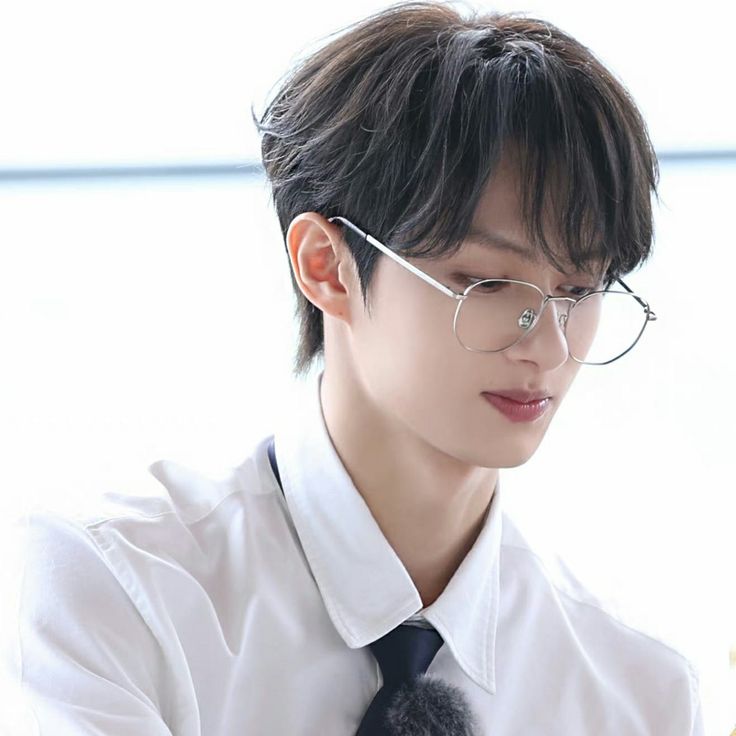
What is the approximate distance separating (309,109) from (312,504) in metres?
0.47

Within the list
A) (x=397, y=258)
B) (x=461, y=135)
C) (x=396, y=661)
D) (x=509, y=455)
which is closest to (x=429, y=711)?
(x=396, y=661)

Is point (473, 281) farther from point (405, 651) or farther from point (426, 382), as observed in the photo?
point (405, 651)

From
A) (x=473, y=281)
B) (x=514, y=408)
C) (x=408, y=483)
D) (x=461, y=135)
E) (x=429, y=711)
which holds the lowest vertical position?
(x=429, y=711)

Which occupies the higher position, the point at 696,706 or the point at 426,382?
the point at 426,382

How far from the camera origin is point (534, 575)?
1.74 meters

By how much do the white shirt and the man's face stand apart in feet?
0.56

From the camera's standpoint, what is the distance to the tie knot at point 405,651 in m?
1.53

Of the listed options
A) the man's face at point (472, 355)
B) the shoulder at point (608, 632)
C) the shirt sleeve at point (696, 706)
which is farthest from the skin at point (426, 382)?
the shirt sleeve at point (696, 706)

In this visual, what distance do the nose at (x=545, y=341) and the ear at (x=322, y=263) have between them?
0.23 metres

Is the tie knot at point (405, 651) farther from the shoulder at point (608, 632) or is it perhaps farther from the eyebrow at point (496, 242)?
the eyebrow at point (496, 242)

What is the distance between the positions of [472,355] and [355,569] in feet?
1.01

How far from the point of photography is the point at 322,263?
62.6 inches

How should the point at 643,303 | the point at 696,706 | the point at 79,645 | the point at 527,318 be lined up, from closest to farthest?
the point at 79,645 → the point at 527,318 → the point at 643,303 → the point at 696,706

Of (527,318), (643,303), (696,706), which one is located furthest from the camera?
(696,706)
